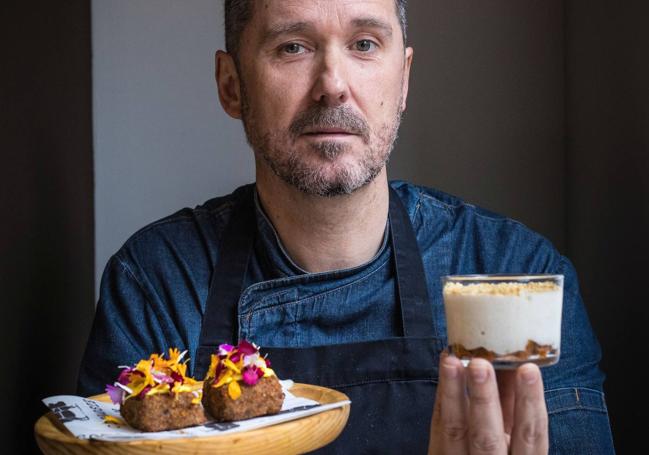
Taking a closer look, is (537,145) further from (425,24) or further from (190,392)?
(190,392)

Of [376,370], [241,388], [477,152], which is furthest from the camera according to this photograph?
[477,152]

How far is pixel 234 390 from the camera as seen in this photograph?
1.39 metres

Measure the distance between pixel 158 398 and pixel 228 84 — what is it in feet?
3.55

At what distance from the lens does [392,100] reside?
1962mm

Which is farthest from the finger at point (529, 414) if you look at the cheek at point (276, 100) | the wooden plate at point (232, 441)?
the cheek at point (276, 100)

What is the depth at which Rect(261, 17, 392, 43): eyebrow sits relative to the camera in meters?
1.91

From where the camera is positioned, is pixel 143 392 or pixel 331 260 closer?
pixel 143 392

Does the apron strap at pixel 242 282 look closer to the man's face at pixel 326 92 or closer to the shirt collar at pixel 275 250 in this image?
the shirt collar at pixel 275 250

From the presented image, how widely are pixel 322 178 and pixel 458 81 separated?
45.7 inches

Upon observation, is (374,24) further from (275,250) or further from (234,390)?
(234,390)

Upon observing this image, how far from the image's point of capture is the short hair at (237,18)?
2.06 metres

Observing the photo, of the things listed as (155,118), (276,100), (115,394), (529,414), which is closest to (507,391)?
(529,414)

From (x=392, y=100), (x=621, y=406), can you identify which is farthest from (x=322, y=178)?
(x=621, y=406)

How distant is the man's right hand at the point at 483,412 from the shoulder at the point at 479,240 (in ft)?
2.49
